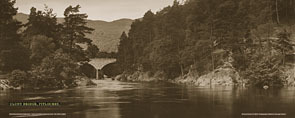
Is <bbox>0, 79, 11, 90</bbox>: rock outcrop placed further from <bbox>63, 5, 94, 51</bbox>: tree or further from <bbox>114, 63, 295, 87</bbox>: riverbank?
<bbox>114, 63, 295, 87</bbox>: riverbank

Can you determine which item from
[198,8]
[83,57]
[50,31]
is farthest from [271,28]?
[50,31]

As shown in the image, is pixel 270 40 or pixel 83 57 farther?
pixel 83 57

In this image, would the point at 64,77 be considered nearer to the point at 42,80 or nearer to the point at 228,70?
the point at 42,80

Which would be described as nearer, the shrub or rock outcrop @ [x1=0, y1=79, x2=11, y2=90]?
rock outcrop @ [x1=0, y1=79, x2=11, y2=90]

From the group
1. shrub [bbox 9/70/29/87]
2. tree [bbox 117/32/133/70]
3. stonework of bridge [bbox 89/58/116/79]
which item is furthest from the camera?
stonework of bridge [bbox 89/58/116/79]

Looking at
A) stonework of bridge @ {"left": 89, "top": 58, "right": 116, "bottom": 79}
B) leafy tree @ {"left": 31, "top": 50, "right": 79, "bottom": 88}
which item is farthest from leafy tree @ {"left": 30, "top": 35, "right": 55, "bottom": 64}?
stonework of bridge @ {"left": 89, "top": 58, "right": 116, "bottom": 79}

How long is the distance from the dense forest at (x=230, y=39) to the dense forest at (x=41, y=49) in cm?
2191

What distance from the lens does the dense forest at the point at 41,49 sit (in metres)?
60.3

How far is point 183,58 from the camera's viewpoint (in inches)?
3282

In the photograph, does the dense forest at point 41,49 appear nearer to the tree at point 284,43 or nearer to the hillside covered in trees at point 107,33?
the hillside covered in trees at point 107,33

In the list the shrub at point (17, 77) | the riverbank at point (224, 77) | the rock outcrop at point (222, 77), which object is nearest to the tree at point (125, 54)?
the riverbank at point (224, 77)

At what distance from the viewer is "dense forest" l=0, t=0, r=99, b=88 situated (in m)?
60.3

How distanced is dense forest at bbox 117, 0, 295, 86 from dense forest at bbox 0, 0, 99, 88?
71.9 ft

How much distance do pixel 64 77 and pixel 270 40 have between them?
1425 inches
